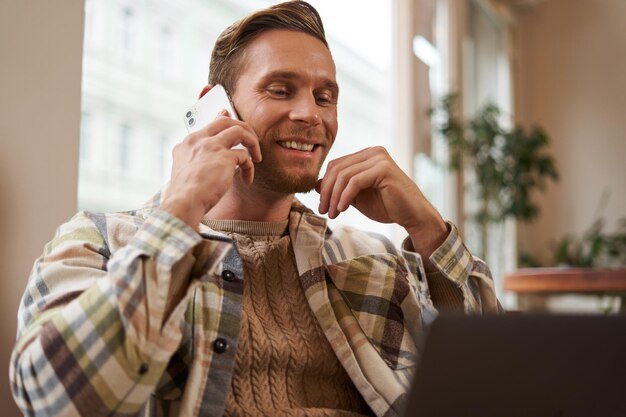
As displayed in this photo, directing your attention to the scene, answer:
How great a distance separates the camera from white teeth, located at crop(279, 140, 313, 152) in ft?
4.65

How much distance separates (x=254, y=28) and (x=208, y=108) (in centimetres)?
22

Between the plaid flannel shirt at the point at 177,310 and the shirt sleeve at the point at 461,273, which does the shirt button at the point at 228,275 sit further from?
the shirt sleeve at the point at 461,273

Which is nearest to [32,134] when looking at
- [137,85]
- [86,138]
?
[86,138]

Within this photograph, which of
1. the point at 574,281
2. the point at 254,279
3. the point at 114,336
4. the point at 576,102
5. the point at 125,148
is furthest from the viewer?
the point at 576,102

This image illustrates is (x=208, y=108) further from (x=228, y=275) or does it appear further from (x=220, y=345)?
(x=220, y=345)

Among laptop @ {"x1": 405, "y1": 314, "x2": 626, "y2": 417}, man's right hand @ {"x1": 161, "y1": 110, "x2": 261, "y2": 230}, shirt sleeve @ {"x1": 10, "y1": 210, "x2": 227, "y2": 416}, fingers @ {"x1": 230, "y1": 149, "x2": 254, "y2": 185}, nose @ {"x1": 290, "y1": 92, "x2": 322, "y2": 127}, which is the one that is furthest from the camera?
nose @ {"x1": 290, "y1": 92, "x2": 322, "y2": 127}

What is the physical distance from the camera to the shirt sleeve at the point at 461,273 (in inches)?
52.7

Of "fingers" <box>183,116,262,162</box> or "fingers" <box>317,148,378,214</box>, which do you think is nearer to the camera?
"fingers" <box>183,116,262,162</box>

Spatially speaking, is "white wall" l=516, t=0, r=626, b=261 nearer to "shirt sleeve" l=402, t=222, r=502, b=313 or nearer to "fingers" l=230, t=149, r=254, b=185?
"shirt sleeve" l=402, t=222, r=502, b=313

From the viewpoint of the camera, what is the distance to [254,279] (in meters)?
1.31

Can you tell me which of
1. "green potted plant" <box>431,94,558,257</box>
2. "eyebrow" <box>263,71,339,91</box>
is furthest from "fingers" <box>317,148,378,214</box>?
"green potted plant" <box>431,94,558,257</box>

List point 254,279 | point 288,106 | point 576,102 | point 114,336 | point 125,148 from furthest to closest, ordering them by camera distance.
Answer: point 576,102, point 125,148, point 288,106, point 254,279, point 114,336

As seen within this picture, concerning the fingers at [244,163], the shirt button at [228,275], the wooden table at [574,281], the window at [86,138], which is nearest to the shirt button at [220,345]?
the shirt button at [228,275]

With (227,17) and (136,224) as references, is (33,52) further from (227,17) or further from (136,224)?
(227,17)
